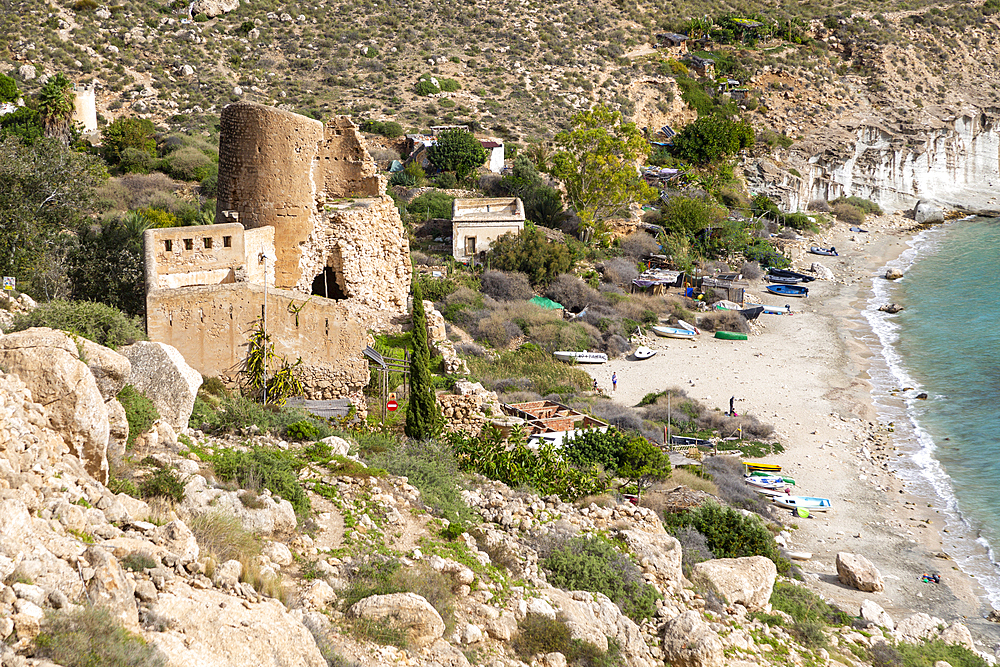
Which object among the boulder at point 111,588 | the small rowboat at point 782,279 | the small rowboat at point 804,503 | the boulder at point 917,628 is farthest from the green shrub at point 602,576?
the small rowboat at point 782,279

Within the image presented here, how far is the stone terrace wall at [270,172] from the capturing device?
63.2ft

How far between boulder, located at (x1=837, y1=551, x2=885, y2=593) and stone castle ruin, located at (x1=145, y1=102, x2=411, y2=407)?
10.3 m

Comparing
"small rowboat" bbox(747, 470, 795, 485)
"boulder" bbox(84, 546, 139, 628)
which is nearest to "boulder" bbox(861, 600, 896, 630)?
"small rowboat" bbox(747, 470, 795, 485)

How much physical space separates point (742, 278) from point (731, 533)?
3120cm

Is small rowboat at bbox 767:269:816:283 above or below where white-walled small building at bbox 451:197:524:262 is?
below

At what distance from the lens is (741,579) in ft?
45.0

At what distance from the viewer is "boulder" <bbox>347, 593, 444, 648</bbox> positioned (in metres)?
8.55

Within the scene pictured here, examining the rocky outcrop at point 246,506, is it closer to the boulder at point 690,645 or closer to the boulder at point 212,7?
the boulder at point 690,645

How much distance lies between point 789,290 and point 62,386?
4090cm

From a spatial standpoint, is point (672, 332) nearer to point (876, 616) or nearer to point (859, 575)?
point (859, 575)

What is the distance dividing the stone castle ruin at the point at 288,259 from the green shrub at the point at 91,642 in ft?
31.5

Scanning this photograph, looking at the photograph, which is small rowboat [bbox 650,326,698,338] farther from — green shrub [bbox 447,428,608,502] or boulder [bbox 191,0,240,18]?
boulder [bbox 191,0,240,18]

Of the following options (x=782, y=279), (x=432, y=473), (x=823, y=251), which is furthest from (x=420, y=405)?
(x=823, y=251)

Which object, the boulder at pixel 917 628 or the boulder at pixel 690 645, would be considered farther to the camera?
the boulder at pixel 917 628
